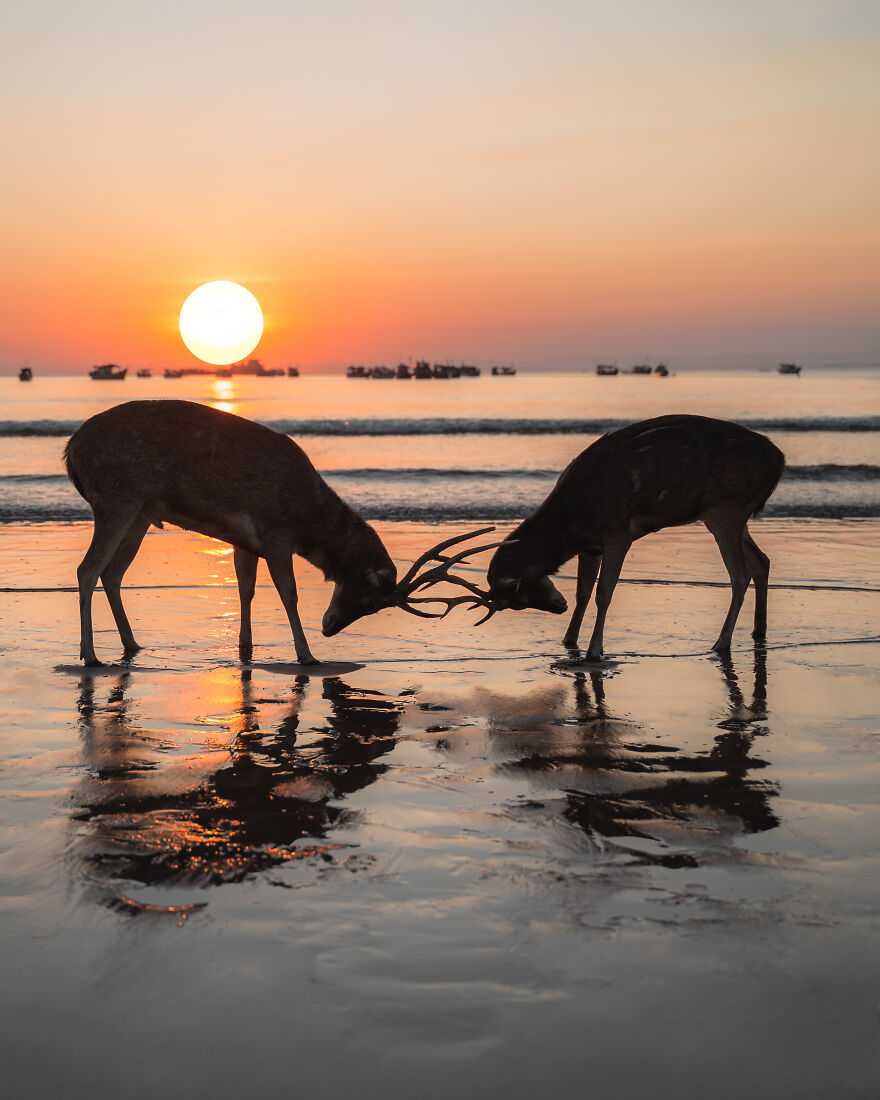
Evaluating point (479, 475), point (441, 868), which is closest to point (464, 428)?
point (479, 475)

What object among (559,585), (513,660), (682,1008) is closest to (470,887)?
(682,1008)

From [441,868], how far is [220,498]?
5.29 m

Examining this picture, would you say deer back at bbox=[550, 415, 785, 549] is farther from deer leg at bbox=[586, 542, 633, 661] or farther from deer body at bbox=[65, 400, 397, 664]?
deer body at bbox=[65, 400, 397, 664]

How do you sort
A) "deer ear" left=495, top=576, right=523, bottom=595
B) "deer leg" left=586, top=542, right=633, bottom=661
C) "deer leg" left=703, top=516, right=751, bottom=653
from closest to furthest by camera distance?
"deer leg" left=586, top=542, right=633, bottom=661 → "deer ear" left=495, top=576, right=523, bottom=595 → "deer leg" left=703, top=516, right=751, bottom=653

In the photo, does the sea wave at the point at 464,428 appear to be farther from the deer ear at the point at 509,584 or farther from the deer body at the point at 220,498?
the deer ear at the point at 509,584

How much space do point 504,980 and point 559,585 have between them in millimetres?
9424

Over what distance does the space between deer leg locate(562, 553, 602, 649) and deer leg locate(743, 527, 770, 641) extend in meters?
1.45

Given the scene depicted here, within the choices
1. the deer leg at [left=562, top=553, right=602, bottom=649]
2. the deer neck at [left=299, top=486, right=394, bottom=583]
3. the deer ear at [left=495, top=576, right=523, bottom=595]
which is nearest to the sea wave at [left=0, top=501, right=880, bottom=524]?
the deer leg at [left=562, top=553, right=602, bottom=649]

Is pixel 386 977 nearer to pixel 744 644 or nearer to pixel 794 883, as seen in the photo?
pixel 794 883

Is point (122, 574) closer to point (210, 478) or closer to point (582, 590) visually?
point (210, 478)

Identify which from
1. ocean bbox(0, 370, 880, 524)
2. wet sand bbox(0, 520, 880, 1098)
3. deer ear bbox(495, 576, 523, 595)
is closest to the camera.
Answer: wet sand bbox(0, 520, 880, 1098)

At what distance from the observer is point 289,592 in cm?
915

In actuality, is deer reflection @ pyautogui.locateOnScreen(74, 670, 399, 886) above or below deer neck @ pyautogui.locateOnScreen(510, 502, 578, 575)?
below

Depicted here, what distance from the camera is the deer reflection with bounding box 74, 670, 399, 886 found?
4.62m
